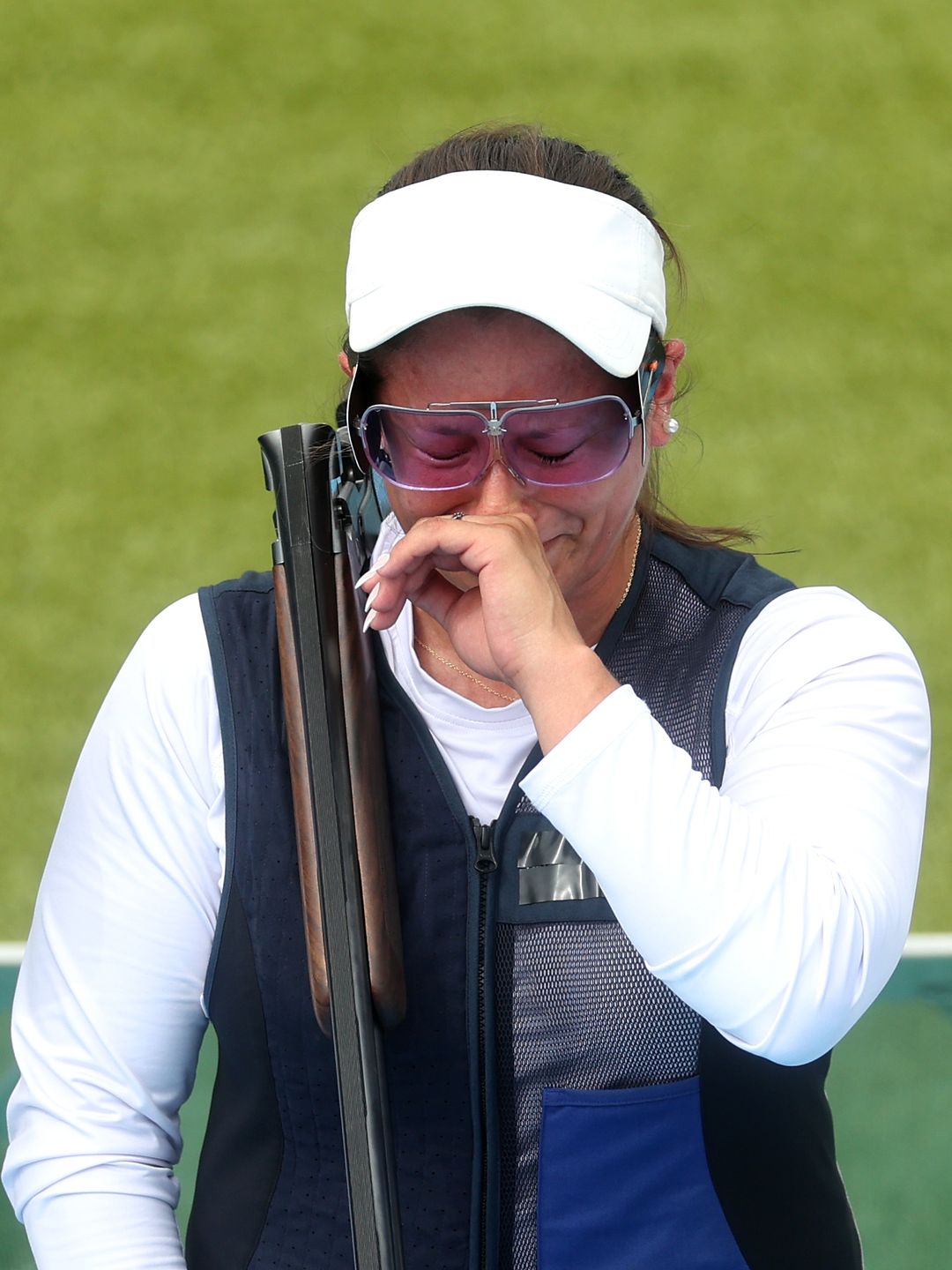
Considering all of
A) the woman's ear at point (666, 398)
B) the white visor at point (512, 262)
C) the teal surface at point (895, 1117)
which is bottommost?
the teal surface at point (895, 1117)

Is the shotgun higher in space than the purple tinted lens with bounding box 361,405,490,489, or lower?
lower

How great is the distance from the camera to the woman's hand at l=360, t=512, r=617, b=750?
1.23 metres

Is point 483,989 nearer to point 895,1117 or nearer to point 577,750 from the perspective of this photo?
point 577,750

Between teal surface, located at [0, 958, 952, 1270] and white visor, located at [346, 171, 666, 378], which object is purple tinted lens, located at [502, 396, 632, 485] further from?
teal surface, located at [0, 958, 952, 1270]

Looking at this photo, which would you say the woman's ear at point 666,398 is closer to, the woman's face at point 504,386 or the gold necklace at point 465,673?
the woman's face at point 504,386

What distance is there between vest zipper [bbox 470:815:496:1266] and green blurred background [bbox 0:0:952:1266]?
2290 millimetres

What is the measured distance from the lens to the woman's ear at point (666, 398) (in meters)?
1.52

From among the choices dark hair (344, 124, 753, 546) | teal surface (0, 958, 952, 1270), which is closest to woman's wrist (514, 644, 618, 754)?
dark hair (344, 124, 753, 546)

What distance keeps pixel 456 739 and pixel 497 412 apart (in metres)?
0.33

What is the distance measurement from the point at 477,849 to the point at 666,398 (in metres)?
0.45

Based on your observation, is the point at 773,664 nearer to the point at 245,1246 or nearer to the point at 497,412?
the point at 497,412

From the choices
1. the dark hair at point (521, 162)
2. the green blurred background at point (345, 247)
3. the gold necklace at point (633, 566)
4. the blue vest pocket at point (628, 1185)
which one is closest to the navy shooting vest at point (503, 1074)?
the blue vest pocket at point (628, 1185)

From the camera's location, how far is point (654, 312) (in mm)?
1419

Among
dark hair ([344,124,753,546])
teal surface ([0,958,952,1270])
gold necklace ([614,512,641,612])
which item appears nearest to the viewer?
dark hair ([344,124,753,546])
